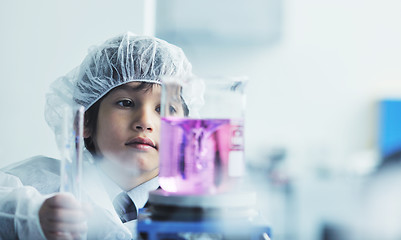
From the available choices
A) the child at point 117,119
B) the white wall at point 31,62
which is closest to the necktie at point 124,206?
the child at point 117,119

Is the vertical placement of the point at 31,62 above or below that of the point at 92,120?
above

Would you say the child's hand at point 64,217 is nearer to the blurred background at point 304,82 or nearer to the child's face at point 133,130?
the child's face at point 133,130

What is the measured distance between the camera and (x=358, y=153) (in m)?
4.27

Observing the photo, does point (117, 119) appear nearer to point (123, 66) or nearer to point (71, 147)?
point (123, 66)

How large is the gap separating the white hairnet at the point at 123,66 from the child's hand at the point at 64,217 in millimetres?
492

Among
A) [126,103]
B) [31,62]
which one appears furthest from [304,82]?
[126,103]

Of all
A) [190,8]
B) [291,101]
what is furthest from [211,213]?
[291,101]

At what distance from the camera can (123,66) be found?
126cm

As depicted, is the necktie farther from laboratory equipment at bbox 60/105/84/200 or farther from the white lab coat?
laboratory equipment at bbox 60/105/84/200

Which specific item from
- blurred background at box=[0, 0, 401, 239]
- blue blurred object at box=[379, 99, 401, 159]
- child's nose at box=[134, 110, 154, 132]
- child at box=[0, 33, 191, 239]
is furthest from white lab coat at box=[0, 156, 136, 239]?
blue blurred object at box=[379, 99, 401, 159]

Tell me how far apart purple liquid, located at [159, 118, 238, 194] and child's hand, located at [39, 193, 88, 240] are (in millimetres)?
169

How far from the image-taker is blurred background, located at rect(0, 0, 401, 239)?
11.7 feet

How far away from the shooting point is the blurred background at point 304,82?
3.56m

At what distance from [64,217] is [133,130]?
391 mm
